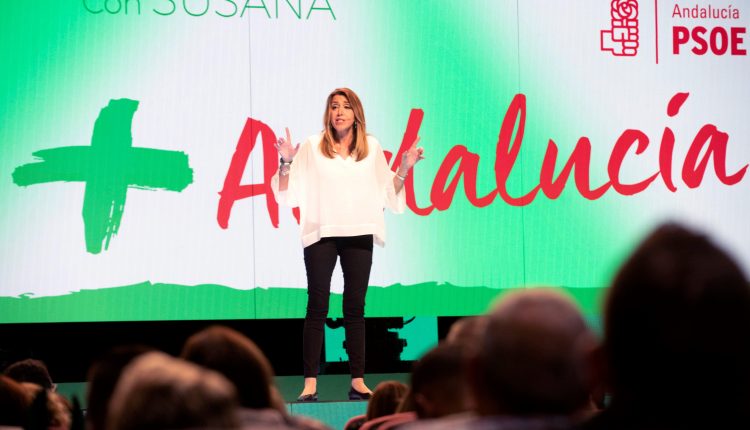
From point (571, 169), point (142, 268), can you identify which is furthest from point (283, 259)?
point (571, 169)

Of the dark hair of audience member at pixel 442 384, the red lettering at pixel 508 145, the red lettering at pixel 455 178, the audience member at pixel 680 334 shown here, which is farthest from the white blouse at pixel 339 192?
the audience member at pixel 680 334

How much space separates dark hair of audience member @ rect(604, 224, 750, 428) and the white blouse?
11.4 ft

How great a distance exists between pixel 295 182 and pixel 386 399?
2231 millimetres

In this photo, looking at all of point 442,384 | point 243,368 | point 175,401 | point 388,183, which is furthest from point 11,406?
point 388,183

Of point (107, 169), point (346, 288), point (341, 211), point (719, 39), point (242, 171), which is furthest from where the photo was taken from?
point (719, 39)

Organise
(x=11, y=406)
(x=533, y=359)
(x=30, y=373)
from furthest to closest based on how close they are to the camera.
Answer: (x=30, y=373) < (x=11, y=406) < (x=533, y=359)

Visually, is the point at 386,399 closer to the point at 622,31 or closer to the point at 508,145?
the point at 508,145

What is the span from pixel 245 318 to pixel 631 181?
2.24 metres

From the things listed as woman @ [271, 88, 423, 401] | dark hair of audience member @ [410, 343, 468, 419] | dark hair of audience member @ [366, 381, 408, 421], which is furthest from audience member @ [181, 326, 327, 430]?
woman @ [271, 88, 423, 401]

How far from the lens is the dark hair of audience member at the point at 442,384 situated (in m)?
2.05

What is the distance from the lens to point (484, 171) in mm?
5855

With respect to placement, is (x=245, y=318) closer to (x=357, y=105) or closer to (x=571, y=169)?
(x=357, y=105)

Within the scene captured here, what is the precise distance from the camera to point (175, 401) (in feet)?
4.17

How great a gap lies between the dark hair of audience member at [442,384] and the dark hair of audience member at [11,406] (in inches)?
36.9
